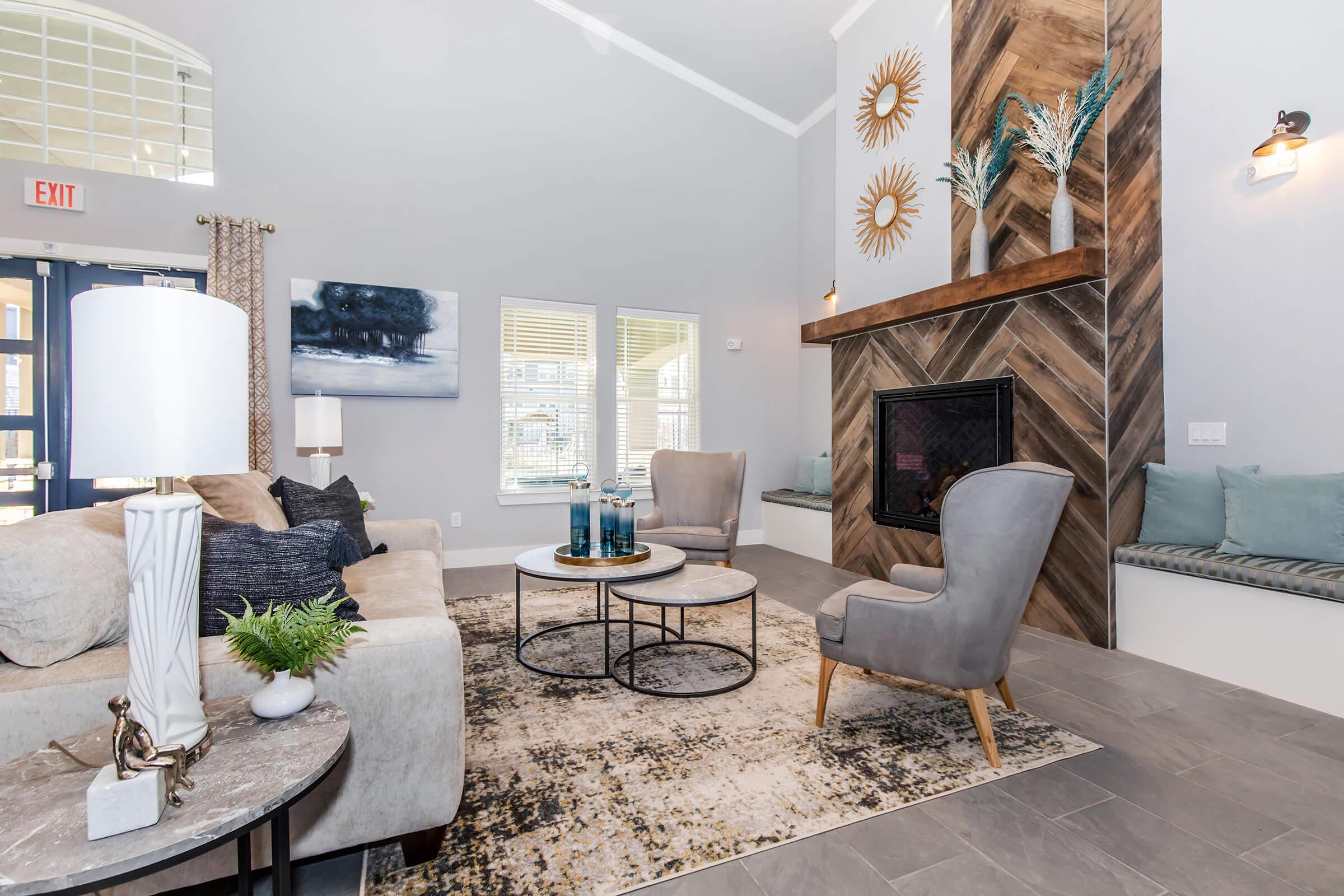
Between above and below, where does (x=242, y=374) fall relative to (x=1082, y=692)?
above

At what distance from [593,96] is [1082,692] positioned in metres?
5.70

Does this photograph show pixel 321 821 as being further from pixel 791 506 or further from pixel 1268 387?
pixel 791 506

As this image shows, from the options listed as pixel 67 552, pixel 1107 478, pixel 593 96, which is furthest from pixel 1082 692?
pixel 593 96

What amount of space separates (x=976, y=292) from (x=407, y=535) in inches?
141

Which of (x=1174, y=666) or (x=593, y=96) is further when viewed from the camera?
(x=593, y=96)

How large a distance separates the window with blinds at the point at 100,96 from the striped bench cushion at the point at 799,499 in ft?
17.2

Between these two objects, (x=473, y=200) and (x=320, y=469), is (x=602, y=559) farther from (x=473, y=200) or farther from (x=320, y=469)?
(x=473, y=200)

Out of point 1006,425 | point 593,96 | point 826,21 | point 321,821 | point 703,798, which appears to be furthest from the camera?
point 593,96

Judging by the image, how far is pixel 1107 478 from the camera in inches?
124

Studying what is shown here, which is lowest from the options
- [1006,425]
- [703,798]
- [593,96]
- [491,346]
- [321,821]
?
[703,798]

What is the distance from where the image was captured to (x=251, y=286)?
14.6 feet

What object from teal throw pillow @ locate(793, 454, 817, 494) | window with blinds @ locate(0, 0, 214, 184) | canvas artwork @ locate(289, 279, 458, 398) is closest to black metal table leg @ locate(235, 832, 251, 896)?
canvas artwork @ locate(289, 279, 458, 398)

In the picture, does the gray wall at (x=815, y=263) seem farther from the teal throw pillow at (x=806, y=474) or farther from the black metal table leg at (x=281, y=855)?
the black metal table leg at (x=281, y=855)

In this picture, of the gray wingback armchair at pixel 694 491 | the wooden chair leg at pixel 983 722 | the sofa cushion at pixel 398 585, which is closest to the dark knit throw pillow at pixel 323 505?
the sofa cushion at pixel 398 585
